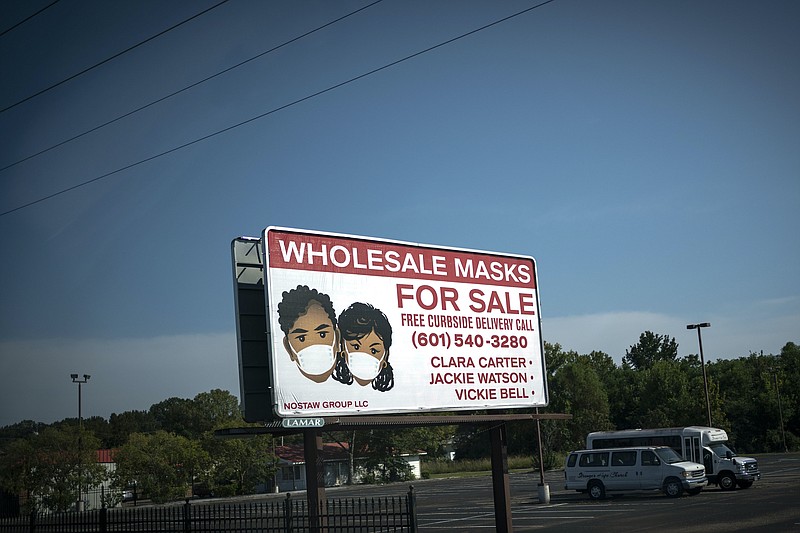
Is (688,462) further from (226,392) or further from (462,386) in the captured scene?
(226,392)

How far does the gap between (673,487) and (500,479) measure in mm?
21419

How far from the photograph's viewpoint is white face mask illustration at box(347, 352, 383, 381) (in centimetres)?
1490

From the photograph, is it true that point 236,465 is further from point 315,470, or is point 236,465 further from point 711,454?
point 315,470

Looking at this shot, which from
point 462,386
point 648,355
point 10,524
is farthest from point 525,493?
point 648,355

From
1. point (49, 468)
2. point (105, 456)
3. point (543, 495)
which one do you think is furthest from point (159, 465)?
point (543, 495)

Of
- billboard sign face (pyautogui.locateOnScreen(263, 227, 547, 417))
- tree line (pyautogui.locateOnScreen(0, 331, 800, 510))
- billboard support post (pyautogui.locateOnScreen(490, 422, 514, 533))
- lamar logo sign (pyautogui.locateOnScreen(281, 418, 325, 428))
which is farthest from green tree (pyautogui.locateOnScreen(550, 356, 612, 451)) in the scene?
lamar logo sign (pyautogui.locateOnScreen(281, 418, 325, 428))

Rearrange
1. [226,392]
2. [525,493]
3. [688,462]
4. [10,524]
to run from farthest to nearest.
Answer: [226,392] < [525,493] < [688,462] < [10,524]

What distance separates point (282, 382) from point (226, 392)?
63422 millimetres

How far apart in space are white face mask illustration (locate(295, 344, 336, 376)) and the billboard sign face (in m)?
0.02

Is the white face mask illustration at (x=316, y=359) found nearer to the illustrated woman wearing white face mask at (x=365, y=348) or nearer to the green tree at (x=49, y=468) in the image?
the illustrated woman wearing white face mask at (x=365, y=348)

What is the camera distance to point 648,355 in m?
156

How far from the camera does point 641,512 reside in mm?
29797

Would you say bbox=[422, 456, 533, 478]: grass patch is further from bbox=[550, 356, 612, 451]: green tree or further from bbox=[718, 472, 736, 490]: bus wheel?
bbox=[718, 472, 736, 490]: bus wheel

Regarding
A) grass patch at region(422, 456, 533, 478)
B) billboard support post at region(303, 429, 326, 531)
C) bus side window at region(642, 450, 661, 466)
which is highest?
billboard support post at region(303, 429, 326, 531)
